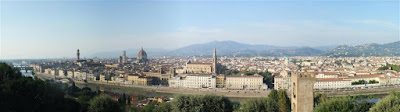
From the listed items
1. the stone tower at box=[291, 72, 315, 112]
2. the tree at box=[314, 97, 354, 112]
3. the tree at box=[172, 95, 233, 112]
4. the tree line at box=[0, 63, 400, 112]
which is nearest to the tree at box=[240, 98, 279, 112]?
the tree line at box=[0, 63, 400, 112]

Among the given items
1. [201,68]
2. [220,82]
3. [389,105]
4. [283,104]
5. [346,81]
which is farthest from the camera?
[201,68]

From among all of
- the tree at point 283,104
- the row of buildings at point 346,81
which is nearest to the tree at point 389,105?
the tree at point 283,104

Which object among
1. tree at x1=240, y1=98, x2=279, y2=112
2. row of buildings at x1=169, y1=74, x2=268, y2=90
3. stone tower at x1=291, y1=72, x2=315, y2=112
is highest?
stone tower at x1=291, y1=72, x2=315, y2=112

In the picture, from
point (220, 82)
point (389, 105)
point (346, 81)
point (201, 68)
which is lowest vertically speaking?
point (220, 82)

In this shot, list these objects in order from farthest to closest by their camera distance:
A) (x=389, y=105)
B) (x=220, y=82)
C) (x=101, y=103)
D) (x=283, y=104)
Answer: (x=220, y=82), (x=283, y=104), (x=101, y=103), (x=389, y=105)

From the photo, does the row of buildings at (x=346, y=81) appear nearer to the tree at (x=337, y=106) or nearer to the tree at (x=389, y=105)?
the tree at (x=337, y=106)

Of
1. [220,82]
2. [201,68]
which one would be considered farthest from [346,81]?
[201,68]

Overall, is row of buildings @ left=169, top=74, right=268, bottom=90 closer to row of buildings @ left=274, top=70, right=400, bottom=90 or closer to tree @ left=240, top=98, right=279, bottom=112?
row of buildings @ left=274, top=70, right=400, bottom=90

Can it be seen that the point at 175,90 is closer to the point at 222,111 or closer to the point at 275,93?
the point at 275,93

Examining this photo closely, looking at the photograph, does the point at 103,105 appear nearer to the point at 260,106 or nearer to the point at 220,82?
the point at 260,106

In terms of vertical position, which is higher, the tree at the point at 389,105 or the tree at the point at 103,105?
the tree at the point at 389,105

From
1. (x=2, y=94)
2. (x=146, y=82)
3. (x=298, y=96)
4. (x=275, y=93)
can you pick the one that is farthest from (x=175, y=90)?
(x=298, y=96)

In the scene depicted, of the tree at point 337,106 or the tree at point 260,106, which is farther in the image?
→ the tree at point 260,106

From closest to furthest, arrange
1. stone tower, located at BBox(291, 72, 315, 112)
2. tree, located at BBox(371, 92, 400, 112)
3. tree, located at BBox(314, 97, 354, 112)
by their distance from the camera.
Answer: stone tower, located at BBox(291, 72, 315, 112) < tree, located at BBox(371, 92, 400, 112) < tree, located at BBox(314, 97, 354, 112)
